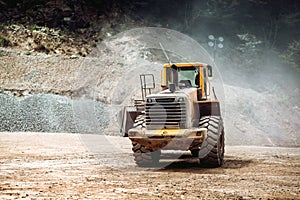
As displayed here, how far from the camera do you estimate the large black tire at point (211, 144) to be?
9.93 m

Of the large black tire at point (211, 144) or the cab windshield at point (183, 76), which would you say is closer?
the large black tire at point (211, 144)

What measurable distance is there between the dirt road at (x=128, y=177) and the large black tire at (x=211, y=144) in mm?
236

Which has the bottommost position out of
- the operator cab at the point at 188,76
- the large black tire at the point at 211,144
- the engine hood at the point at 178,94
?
the large black tire at the point at 211,144

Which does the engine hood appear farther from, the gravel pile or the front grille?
the gravel pile

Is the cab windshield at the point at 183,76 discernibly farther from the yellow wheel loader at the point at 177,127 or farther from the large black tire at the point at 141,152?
the large black tire at the point at 141,152

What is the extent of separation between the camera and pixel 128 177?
8773mm

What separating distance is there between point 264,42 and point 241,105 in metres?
13.4

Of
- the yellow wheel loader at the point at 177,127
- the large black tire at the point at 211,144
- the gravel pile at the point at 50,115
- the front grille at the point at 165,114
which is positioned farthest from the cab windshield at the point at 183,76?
the gravel pile at the point at 50,115

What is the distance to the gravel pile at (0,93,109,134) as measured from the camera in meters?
19.9

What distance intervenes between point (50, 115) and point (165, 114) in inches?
480

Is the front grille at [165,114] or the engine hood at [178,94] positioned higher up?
the engine hood at [178,94]

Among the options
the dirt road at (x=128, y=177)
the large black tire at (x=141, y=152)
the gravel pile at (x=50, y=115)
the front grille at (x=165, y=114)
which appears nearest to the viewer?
the dirt road at (x=128, y=177)

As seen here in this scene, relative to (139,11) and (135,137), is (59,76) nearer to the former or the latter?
(139,11)

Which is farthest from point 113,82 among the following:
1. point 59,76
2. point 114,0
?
point 114,0
